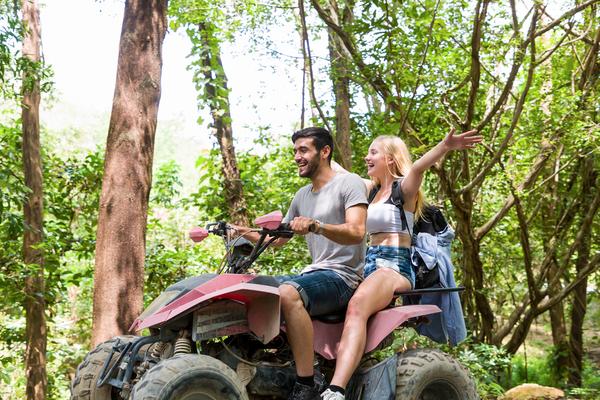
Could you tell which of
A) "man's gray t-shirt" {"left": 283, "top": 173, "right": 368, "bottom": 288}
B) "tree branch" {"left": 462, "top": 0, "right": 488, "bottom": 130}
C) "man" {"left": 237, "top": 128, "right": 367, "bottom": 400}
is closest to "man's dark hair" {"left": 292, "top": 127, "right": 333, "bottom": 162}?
"man" {"left": 237, "top": 128, "right": 367, "bottom": 400}

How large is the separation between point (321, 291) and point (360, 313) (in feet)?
0.90

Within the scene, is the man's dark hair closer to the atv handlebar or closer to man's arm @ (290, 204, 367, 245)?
man's arm @ (290, 204, 367, 245)

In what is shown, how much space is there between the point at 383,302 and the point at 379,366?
1.29ft

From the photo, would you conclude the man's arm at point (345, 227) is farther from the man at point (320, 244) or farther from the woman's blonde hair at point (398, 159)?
the woman's blonde hair at point (398, 159)

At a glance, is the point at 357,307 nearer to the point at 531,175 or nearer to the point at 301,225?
the point at 301,225

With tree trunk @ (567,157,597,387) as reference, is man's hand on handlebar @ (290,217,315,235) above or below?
above

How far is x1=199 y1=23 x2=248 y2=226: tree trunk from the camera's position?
35.5ft

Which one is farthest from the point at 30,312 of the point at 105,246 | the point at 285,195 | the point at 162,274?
the point at 105,246

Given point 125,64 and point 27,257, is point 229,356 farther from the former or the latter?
point 27,257

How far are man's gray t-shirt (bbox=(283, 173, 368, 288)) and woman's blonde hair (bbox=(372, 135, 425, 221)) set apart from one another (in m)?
0.46

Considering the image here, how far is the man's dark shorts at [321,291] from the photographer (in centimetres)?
423

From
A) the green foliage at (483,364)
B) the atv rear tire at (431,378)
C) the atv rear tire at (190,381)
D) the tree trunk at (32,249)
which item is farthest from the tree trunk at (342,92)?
the atv rear tire at (190,381)

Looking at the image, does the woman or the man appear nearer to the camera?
the man

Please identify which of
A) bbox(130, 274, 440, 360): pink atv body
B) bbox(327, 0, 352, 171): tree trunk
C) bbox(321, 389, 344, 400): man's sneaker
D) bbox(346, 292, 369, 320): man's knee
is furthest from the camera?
bbox(327, 0, 352, 171): tree trunk
